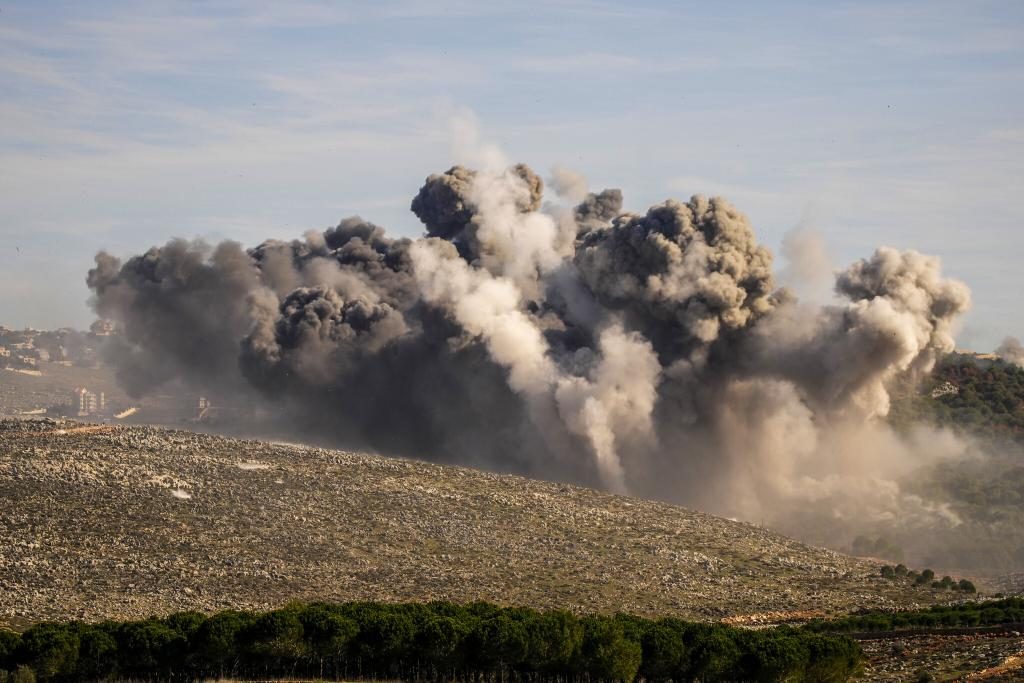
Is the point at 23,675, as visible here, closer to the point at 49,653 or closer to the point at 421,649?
the point at 49,653

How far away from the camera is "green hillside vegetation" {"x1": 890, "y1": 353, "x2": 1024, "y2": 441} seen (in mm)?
164500

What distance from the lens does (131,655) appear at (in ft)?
244

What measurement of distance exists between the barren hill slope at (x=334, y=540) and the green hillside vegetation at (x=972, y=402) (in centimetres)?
4833

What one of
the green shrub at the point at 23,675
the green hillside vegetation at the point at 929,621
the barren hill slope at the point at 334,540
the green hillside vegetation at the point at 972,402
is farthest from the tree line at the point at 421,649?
the green hillside vegetation at the point at 972,402

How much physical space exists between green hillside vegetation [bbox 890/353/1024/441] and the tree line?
8753cm

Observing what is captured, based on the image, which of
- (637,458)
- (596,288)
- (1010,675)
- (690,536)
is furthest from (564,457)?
(1010,675)

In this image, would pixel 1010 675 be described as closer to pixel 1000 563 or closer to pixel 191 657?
pixel 191 657

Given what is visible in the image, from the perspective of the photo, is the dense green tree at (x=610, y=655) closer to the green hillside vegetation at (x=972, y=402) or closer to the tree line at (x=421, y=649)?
the tree line at (x=421, y=649)

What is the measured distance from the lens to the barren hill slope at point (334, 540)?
311 feet

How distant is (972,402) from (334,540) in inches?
3444

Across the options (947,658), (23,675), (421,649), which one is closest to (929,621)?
(947,658)

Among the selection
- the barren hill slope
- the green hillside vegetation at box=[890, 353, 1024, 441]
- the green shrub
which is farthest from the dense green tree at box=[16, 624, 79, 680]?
the green hillside vegetation at box=[890, 353, 1024, 441]

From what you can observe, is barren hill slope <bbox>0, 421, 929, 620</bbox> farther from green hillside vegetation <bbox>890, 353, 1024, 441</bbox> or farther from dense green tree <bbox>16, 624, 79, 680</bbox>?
green hillside vegetation <bbox>890, 353, 1024, 441</bbox>

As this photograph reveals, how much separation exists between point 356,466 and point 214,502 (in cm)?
1796
